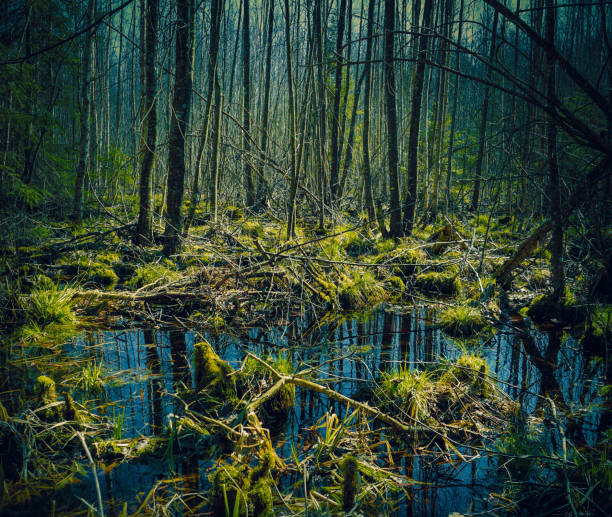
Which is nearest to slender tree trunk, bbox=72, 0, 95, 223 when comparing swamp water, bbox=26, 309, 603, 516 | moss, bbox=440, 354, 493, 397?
swamp water, bbox=26, 309, 603, 516

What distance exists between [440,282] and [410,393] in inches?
173

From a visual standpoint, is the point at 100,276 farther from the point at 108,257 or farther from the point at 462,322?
the point at 462,322

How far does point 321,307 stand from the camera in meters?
6.23

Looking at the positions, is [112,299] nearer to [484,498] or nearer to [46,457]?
[46,457]

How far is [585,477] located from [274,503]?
170 centimetres

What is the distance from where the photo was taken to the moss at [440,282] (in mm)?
7211

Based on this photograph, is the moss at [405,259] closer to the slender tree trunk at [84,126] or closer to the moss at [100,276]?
the moss at [100,276]

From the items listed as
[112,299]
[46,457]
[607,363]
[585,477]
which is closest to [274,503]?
[46,457]

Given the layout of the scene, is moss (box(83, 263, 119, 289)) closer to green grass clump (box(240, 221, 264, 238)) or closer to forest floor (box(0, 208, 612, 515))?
forest floor (box(0, 208, 612, 515))

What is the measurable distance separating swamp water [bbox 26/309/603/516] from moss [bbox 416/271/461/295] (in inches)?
48.3

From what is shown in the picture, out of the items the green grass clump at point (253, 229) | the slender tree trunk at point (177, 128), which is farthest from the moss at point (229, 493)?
the green grass clump at point (253, 229)

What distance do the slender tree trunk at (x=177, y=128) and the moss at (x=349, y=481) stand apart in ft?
17.1

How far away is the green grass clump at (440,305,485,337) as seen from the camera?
5355mm

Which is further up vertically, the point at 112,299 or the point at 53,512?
the point at 112,299
